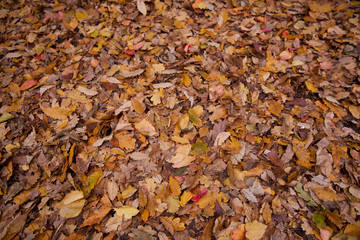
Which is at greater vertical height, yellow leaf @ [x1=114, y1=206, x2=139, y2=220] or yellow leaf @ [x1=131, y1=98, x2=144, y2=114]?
yellow leaf @ [x1=131, y1=98, x2=144, y2=114]

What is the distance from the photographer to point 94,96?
7.34 feet

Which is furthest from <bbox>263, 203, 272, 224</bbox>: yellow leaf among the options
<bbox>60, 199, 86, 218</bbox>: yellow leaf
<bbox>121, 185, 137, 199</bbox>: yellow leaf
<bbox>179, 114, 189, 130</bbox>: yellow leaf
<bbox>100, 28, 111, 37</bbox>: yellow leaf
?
<bbox>100, 28, 111, 37</bbox>: yellow leaf

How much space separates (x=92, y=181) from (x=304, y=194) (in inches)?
71.2

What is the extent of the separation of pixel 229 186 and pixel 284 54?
1735 mm

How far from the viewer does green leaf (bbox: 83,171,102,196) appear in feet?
5.85

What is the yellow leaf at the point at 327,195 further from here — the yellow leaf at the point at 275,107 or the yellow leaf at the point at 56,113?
the yellow leaf at the point at 56,113

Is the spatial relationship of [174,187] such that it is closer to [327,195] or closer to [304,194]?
[304,194]

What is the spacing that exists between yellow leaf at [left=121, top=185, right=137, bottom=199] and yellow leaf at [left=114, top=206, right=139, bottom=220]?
0.10 metres

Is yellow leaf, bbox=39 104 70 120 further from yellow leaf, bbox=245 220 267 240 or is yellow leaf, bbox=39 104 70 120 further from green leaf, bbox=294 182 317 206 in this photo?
green leaf, bbox=294 182 317 206

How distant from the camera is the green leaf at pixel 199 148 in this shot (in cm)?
193

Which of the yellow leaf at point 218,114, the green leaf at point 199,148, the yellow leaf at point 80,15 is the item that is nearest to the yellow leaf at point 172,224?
the green leaf at point 199,148

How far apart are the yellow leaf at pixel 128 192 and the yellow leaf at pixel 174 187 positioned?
12.2 inches

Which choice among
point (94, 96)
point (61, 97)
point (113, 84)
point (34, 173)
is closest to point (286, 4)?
point (113, 84)

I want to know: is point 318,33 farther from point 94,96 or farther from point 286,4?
point 94,96
